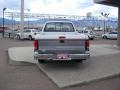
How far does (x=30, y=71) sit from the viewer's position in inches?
510

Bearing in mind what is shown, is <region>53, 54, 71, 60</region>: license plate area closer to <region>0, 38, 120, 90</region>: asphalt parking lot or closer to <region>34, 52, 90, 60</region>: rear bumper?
<region>34, 52, 90, 60</region>: rear bumper

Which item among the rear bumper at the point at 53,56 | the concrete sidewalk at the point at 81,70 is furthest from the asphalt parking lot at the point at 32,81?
the rear bumper at the point at 53,56

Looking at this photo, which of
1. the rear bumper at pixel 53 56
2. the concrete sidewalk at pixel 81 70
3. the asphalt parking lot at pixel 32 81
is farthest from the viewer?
the rear bumper at pixel 53 56

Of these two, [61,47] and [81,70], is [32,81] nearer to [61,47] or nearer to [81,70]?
[61,47]

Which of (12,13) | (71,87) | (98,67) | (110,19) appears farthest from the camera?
(110,19)

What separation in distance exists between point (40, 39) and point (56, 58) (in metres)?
0.92

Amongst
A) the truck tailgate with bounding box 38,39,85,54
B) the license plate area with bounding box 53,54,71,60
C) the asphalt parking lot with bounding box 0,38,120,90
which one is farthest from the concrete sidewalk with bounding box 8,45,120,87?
the truck tailgate with bounding box 38,39,85,54

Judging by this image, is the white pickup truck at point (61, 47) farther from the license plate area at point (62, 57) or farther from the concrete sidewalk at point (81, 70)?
the concrete sidewalk at point (81, 70)

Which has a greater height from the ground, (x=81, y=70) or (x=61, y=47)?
(x=61, y=47)

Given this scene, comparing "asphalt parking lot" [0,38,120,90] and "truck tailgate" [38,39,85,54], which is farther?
"truck tailgate" [38,39,85,54]

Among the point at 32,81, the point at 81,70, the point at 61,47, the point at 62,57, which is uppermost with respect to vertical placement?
the point at 61,47

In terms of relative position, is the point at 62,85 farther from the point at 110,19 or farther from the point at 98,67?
the point at 110,19

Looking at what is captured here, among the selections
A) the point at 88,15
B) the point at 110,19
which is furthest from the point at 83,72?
the point at 110,19

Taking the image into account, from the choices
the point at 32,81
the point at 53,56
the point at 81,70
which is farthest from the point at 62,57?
the point at 32,81
